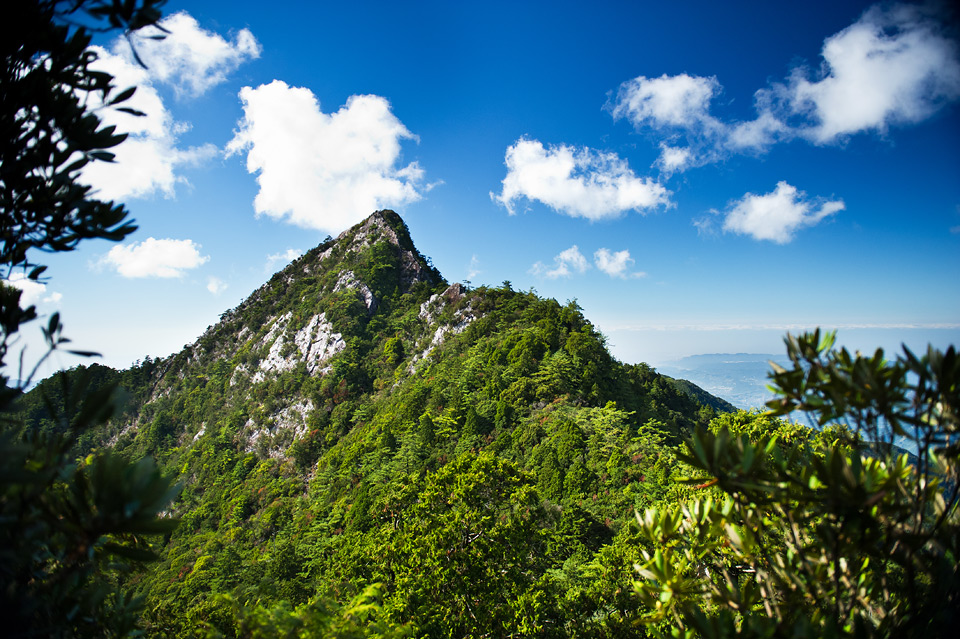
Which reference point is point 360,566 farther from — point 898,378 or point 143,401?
point 143,401

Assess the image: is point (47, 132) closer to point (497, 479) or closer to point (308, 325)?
point (497, 479)

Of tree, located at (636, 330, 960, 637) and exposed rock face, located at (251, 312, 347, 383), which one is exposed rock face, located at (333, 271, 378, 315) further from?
tree, located at (636, 330, 960, 637)

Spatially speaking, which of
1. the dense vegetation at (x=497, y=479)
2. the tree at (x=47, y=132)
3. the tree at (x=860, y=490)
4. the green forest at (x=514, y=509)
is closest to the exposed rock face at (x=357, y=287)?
the dense vegetation at (x=497, y=479)

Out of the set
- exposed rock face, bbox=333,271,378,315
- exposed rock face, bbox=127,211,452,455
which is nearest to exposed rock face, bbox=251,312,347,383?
exposed rock face, bbox=127,211,452,455

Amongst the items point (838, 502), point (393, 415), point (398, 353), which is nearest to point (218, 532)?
point (393, 415)

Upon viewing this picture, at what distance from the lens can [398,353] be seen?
125ft

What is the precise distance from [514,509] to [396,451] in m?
15.9

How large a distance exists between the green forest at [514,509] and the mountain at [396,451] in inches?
3.3

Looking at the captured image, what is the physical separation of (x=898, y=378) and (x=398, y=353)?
124 ft

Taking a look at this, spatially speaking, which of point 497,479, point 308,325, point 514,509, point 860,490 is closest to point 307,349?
point 308,325

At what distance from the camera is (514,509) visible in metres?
7.21

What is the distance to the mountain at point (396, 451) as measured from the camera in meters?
6.14

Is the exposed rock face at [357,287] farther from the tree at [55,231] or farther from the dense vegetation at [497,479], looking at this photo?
the tree at [55,231]

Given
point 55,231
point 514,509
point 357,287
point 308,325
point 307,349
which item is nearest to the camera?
point 55,231
